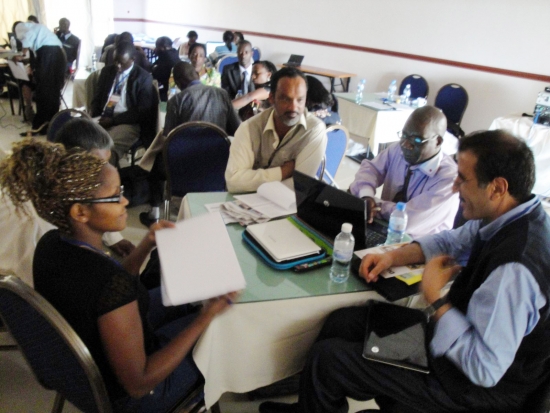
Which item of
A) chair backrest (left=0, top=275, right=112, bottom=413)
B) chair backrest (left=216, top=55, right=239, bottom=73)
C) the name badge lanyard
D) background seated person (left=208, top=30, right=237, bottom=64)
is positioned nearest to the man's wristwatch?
chair backrest (left=0, top=275, right=112, bottom=413)

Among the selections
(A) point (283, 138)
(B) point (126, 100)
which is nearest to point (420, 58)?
(B) point (126, 100)

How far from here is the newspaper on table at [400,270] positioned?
1332 mm

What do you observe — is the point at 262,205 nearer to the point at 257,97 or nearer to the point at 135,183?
the point at 135,183

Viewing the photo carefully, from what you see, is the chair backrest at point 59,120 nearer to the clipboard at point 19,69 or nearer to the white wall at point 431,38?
the clipboard at point 19,69

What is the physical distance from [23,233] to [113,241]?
334 mm

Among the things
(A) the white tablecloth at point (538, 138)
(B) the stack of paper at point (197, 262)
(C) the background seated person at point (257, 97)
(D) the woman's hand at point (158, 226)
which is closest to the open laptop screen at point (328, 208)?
(B) the stack of paper at point (197, 262)

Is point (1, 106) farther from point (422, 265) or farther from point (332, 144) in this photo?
point (422, 265)

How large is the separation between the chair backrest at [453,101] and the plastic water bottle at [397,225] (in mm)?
3995

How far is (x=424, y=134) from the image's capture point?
1.83 metres

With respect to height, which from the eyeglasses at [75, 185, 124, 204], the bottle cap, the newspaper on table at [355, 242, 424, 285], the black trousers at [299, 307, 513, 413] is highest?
the eyeglasses at [75, 185, 124, 204]

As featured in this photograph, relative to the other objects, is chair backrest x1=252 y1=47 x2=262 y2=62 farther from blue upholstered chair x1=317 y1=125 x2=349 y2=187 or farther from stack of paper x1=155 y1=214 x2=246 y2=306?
stack of paper x1=155 y1=214 x2=246 y2=306

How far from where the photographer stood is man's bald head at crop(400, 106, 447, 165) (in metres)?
1.83

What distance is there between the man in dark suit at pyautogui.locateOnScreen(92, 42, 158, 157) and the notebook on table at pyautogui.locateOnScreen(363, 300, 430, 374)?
9.39 ft

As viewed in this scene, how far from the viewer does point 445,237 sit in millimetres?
1503
